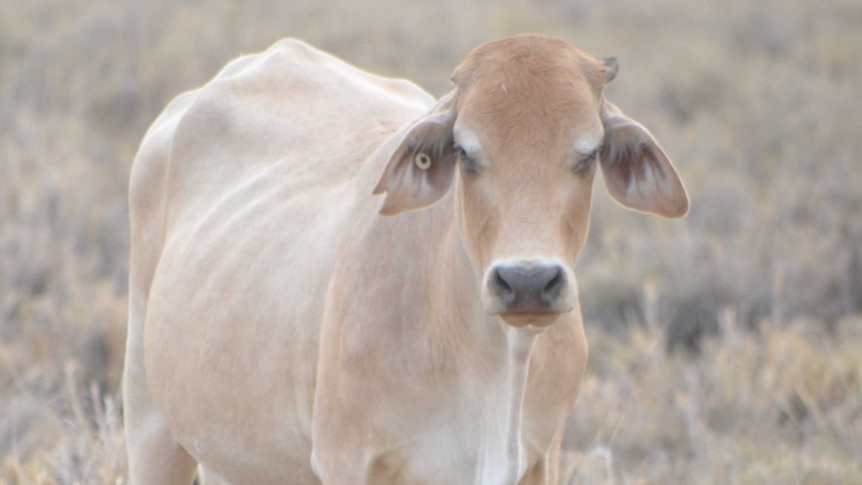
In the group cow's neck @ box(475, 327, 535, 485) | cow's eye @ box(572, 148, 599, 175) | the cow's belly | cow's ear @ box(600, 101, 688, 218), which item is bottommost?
the cow's belly

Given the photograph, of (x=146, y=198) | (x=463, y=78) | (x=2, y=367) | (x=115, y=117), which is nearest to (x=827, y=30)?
(x=115, y=117)

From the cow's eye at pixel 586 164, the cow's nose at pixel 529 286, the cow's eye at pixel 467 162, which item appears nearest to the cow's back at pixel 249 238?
the cow's eye at pixel 467 162

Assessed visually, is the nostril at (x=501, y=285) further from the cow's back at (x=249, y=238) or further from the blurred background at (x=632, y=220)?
the blurred background at (x=632, y=220)

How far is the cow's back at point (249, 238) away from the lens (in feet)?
11.6

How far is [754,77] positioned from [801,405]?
24.1 ft

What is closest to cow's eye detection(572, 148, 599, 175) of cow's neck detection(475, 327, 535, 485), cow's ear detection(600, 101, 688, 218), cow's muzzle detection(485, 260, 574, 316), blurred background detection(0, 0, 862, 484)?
cow's ear detection(600, 101, 688, 218)

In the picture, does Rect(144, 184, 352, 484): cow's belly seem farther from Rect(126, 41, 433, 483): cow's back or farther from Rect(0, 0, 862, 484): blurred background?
Rect(0, 0, 862, 484): blurred background

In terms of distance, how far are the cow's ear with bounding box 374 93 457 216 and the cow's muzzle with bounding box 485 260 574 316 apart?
39 centimetres

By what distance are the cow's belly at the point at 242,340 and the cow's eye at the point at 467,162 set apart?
2.30 ft

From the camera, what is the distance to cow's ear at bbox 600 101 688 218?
293cm

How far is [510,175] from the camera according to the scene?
277cm

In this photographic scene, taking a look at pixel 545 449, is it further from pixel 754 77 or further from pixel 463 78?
pixel 754 77

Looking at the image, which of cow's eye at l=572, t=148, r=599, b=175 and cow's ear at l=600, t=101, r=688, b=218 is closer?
cow's eye at l=572, t=148, r=599, b=175

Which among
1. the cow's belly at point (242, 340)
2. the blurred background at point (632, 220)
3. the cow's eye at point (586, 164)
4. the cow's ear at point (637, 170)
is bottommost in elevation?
the blurred background at point (632, 220)
